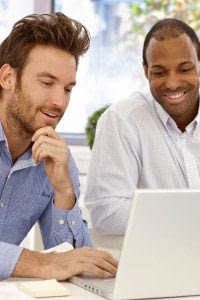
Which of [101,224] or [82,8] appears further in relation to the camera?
[82,8]

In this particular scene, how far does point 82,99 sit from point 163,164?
63.1 inches

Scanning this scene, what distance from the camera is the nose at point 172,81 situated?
8.83 ft

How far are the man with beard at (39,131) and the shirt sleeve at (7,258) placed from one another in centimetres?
32

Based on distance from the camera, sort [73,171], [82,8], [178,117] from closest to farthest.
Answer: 1. [73,171]
2. [178,117]
3. [82,8]

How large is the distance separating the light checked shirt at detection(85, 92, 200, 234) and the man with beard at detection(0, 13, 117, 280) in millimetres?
384

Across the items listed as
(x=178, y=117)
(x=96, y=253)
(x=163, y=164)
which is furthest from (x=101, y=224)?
(x=96, y=253)

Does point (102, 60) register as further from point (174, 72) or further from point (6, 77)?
point (6, 77)

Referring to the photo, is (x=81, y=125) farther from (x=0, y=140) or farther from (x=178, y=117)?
(x=0, y=140)

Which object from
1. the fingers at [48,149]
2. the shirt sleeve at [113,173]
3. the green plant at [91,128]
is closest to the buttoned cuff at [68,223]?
the fingers at [48,149]

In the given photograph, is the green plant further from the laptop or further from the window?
the laptop

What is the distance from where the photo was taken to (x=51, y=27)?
7.31 feet

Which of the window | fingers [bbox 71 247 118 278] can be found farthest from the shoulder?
the window

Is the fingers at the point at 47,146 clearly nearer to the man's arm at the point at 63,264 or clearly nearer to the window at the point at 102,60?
the man's arm at the point at 63,264

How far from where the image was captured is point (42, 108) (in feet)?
7.06
